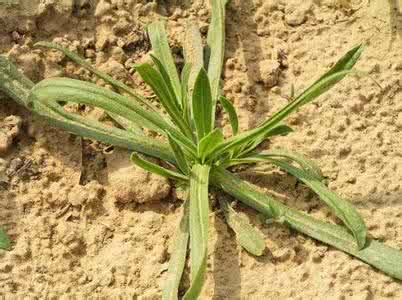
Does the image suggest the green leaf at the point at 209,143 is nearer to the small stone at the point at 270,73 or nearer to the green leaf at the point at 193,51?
the green leaf at the point at 193,51

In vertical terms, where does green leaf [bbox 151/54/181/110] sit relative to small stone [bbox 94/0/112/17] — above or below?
below

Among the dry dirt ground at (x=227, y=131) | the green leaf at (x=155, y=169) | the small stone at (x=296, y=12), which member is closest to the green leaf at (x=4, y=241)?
the dry dirt ground at (x=227, y=131)

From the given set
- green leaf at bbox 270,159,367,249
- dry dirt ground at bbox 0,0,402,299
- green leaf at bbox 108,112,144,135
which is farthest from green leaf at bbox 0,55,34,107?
green leaf at bbox 270,159,367,249

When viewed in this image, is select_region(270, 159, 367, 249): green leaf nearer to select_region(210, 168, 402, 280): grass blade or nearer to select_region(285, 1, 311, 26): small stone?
select_region(210, 168, 402, 280): grass blade

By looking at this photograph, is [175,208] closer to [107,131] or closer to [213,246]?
[213,246]

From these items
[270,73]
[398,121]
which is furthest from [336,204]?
[270,73]

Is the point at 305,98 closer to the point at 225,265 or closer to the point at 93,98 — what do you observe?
the point at 225,265
